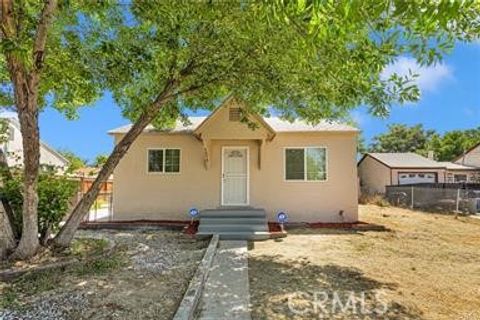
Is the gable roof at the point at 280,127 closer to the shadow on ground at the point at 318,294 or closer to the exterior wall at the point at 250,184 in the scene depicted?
the exterior wall at the point at 250,184

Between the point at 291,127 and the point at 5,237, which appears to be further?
the point at 291,127

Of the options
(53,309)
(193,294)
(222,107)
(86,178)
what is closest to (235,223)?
(222,107)

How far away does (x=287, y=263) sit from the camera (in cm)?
747

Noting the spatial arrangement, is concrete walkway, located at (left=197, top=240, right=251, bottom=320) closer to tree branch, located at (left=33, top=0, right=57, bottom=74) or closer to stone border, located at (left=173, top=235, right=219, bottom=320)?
stone border, located at (left=173, top=235, right=219, bottom=320)

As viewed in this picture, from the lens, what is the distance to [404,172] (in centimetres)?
2786

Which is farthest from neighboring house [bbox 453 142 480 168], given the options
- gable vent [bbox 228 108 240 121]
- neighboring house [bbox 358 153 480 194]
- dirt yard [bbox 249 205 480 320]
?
gable vent [bbox 228 108 240 121]

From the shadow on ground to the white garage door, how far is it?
23487 millimetres

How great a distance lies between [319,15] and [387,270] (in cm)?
578

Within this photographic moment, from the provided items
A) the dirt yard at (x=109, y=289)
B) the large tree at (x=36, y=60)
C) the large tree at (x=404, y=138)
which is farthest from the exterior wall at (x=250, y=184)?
the large tree at (x=404, y=138)

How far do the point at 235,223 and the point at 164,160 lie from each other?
3.94 meters

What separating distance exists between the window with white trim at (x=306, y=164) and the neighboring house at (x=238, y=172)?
3cm

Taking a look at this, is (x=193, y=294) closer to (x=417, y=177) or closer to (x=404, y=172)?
(x=404, y=172)

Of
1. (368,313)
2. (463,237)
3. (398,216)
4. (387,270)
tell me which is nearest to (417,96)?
(387,270)

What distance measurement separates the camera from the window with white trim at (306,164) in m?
13.1
